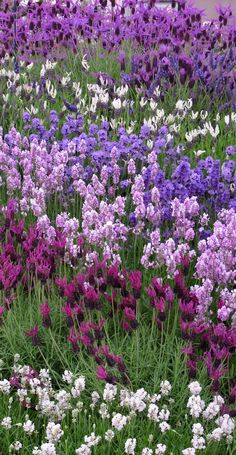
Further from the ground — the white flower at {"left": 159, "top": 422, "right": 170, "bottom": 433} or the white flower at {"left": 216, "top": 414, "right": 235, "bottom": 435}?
the white flower at {"left": 216, "top": 414, "right": 235, "bottom": 435}

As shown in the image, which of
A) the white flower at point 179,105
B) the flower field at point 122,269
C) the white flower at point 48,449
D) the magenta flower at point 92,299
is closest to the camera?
the white flower at point 48,449

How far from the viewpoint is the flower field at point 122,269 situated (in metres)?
2.75

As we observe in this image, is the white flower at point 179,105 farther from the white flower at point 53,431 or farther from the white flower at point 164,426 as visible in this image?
the white flower at point 53,431

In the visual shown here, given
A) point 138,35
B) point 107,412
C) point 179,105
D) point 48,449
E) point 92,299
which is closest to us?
point 48,449

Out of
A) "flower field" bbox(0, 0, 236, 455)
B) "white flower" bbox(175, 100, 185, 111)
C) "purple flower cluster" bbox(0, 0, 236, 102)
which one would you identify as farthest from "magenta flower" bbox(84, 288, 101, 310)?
"purple flower cluster" bbox(0, 0, 236, 102)

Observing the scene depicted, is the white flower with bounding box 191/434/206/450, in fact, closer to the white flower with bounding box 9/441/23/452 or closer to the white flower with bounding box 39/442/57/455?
the white flower with bounding box 39/442/57/455

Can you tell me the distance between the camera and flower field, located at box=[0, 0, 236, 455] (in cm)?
275

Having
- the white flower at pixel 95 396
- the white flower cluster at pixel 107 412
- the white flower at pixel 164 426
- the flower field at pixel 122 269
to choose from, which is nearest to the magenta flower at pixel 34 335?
the flower field at pixel 122 269

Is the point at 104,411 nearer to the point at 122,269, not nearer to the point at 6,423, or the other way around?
the point at 6,423

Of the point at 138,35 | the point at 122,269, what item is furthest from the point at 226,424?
the point at 138,35

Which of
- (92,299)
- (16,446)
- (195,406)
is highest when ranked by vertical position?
(92,299)

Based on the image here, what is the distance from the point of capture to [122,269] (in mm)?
3625

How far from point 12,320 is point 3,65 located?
151 inches

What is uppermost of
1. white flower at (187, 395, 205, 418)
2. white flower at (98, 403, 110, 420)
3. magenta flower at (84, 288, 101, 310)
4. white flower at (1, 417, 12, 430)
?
magenta flower at (84, 288, 101, 310)
